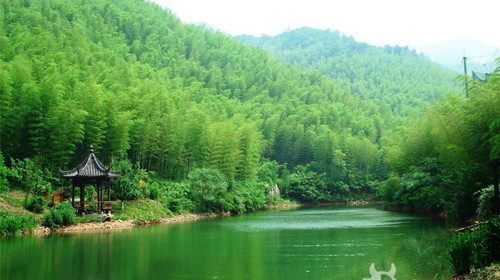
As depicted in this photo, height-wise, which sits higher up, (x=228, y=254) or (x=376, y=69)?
(x=376, y=69)

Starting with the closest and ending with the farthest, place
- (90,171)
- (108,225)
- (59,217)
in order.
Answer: (59,217), (108,225), (90,171)

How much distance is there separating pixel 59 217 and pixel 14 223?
214 centimetres

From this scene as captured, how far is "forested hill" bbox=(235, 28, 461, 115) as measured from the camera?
90312 mm

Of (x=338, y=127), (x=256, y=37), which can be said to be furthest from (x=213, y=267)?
(x=256, y=37)

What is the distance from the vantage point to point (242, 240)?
1698 centimetres

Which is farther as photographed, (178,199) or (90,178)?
(178,199)

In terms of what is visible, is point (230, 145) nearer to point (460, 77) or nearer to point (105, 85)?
point (105, 85)

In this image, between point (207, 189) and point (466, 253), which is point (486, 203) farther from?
point (207, 189)

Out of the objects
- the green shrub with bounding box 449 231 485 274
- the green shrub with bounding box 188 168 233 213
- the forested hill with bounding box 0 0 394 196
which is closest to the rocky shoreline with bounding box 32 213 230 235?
the green shrub with bounding box 188 168 233 213

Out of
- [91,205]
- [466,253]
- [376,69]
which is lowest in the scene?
[466,253]

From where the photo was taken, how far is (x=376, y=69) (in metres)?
110

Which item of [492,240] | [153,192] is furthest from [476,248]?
[153,192]

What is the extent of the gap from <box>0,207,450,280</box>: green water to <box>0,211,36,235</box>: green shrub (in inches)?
41.7

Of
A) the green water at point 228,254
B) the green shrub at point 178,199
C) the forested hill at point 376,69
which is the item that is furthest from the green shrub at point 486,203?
the forested hill at point 376,69
